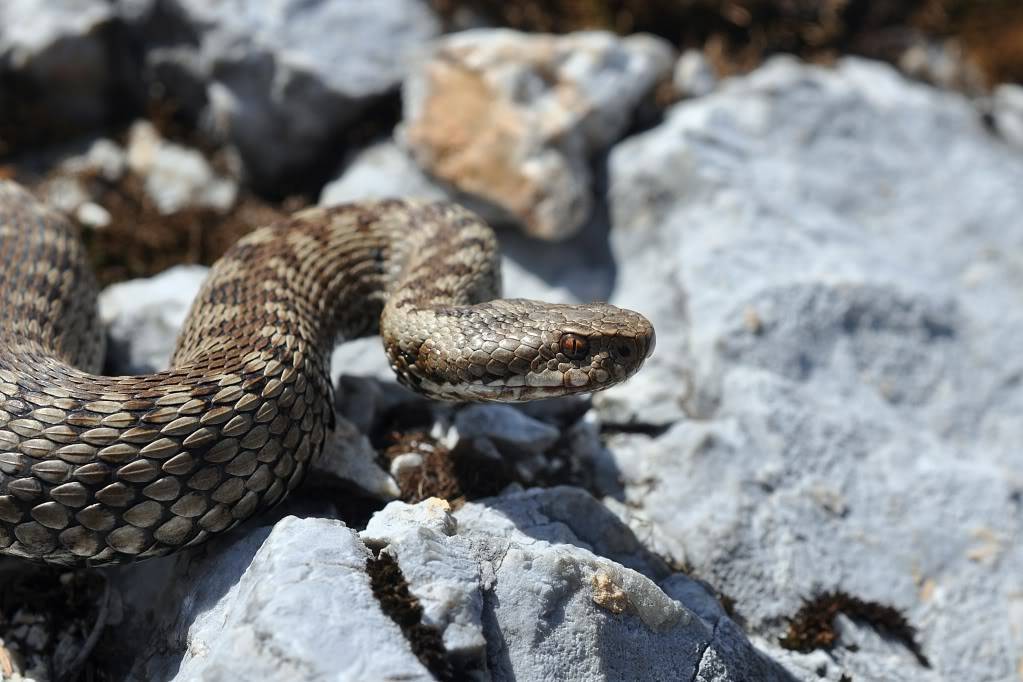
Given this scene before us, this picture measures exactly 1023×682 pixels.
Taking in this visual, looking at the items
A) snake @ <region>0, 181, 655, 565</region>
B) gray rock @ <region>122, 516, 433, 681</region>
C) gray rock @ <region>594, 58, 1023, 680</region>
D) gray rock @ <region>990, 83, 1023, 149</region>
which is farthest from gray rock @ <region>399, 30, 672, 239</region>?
gray rock @ <region>122, 516, 433, 681</region>

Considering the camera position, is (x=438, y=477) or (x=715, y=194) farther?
(x=715, y=194)

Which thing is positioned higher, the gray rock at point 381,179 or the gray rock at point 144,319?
the gray rock at point 381,179

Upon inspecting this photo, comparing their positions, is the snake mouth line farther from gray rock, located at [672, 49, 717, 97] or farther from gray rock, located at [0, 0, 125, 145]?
gray rock, located at [0, 0, 125, 145]

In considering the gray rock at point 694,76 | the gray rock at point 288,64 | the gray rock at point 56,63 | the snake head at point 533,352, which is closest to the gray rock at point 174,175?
the gray rock at point 288,64

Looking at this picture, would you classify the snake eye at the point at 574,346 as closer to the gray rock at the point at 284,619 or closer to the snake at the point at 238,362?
the snake at the point at 238,362

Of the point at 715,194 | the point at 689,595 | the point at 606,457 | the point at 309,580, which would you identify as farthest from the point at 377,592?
the point at 715,194

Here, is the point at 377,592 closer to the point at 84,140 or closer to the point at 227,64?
the point at 227,64
